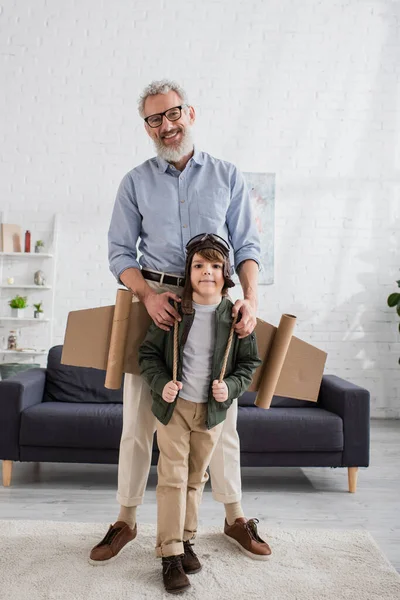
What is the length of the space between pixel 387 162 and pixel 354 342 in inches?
65.3

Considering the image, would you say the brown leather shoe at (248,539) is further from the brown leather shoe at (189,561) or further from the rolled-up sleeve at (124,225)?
the rolled-up sleeve at (124,225)

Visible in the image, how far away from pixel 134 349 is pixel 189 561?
30.3 inches

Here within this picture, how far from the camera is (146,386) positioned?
211cm

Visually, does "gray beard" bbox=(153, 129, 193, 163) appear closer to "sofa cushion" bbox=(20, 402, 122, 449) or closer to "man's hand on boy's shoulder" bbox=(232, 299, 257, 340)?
"man's hand on boy's shoulder" bbox=(232, 299, 257, 340)

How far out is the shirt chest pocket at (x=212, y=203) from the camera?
6.96 ft

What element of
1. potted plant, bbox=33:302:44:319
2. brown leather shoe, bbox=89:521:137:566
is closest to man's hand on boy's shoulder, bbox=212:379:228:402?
brown leather shoe, bbox=89:521:137:566

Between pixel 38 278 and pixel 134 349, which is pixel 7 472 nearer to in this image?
pixel 134 349

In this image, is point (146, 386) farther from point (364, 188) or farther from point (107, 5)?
point (107, 5)

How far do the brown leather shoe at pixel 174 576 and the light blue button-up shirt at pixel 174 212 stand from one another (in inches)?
39.0

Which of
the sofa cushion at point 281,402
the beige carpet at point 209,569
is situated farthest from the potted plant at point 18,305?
the beige carpet at point 209,569

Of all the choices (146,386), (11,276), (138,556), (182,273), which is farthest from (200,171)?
(11,276)

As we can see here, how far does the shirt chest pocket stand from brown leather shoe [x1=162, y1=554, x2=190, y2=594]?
1.20 m

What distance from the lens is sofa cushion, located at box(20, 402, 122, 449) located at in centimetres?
Result: 301

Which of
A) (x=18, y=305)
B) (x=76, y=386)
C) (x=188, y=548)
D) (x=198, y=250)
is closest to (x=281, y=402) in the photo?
(x=76, y=386)
